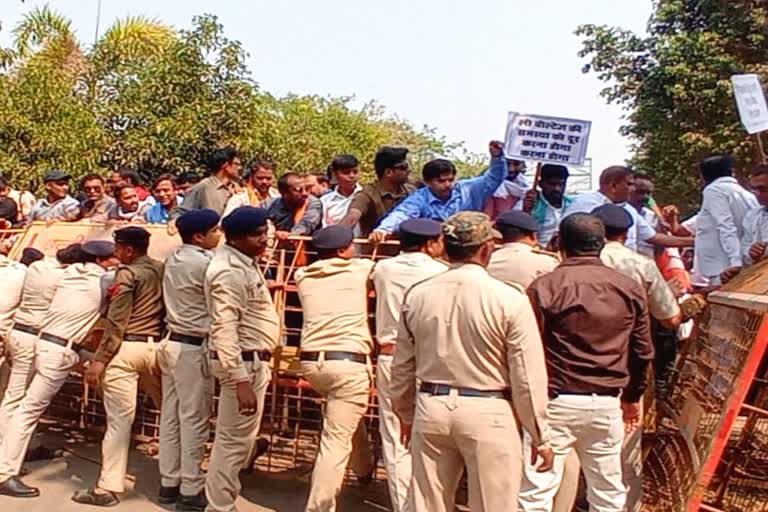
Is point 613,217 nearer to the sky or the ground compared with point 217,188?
nearer to the sky

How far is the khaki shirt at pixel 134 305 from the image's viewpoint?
6789 mm

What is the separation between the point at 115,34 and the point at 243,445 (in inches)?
562

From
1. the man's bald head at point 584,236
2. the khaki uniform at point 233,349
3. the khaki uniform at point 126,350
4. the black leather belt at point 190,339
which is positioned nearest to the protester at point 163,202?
the khaki uniform at point 126,350

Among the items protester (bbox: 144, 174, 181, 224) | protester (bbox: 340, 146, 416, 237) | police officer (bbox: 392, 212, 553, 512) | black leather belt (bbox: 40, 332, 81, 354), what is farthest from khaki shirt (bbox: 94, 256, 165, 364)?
police officer (bbox: 392, 212, 553, 512)

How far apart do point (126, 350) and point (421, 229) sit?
8.05 ft

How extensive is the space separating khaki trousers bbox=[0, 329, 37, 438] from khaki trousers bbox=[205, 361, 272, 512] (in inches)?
81.8

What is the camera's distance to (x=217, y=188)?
26.4 ft

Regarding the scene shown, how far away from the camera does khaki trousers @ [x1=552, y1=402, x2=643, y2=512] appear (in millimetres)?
5383

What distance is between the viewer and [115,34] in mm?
18641

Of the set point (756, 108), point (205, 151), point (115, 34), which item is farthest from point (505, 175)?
point (115, 34)

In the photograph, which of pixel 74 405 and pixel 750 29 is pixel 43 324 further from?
pixel 750 29

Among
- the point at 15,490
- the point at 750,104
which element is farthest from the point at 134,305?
the point at 750,104

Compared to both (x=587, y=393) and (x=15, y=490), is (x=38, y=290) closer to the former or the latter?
(x=15, y=490)

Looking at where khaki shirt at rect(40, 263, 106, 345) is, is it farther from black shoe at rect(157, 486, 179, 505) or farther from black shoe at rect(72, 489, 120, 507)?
black shoe at rect(157, 486, 179, 505)
